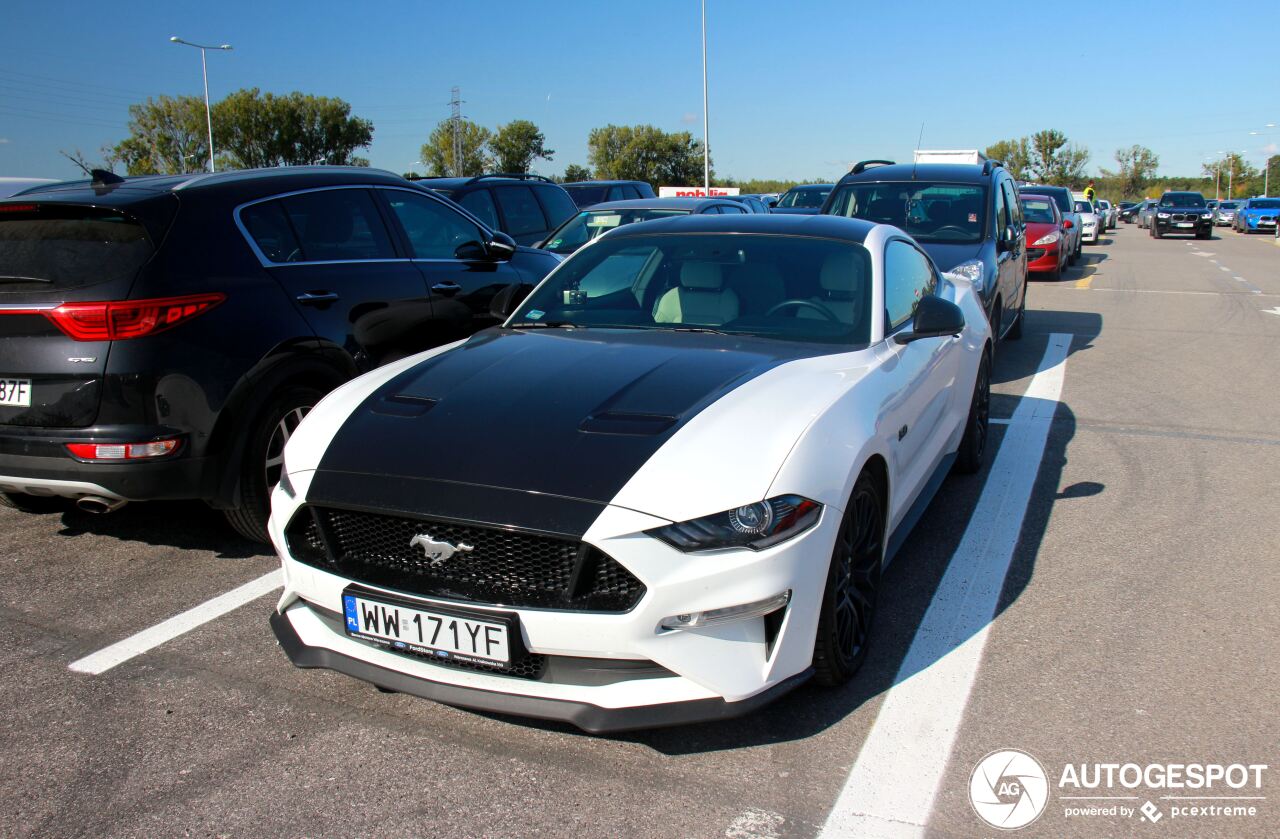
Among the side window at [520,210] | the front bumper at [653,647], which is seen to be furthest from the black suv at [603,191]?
the front bumper at [653,647]

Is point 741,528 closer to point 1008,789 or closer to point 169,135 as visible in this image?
point 1008,789

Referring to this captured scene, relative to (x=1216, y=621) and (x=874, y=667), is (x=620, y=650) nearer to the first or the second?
(x=874, y=667)

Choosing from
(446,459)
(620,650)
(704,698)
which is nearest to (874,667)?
(704,698)

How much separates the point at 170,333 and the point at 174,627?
1.18 metres

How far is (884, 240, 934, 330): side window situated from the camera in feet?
14.4

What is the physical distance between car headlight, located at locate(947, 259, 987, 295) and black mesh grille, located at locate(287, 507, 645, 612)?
6.09m

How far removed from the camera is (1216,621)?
158 inches

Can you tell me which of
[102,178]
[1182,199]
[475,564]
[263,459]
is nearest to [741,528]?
[475,564]

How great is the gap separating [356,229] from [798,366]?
2877mm

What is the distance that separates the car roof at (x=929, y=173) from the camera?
972cm

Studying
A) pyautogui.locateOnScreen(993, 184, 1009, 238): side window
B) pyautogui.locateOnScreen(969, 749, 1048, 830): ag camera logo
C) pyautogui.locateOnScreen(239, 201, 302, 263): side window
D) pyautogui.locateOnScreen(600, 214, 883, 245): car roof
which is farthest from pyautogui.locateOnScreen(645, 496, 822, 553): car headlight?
pyautogui.locateOnScreen(993, 184, 1009, 238): side window

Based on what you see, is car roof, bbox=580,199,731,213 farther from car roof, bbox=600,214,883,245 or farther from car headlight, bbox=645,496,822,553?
car headlight, bbox=645,496,822,553

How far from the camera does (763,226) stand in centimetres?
470

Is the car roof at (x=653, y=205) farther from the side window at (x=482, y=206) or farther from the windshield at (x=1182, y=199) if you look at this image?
the windshield at (x=1182, y=199)
